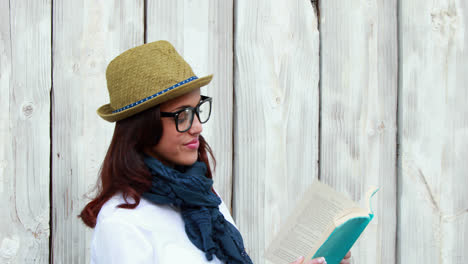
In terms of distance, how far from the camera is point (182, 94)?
1.10 metres

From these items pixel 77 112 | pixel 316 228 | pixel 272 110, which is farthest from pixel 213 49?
pixel 316 228

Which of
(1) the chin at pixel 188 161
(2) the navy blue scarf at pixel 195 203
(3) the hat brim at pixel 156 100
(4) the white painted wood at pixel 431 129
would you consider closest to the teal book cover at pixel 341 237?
(2) the navy blue scarf at pixel 195 203

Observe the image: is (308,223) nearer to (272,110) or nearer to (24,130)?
(272,110)

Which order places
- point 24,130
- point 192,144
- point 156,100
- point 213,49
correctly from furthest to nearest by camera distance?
point 213,49, point 24,130, point 192,144, point 156,100

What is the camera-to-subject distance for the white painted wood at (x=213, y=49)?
155 centimetres

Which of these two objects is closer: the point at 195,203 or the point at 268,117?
the point at 195,203

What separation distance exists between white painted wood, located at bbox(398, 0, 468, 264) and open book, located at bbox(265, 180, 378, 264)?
0.65 m

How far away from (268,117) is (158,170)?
641 mm

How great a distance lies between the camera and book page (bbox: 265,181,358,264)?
1143mm

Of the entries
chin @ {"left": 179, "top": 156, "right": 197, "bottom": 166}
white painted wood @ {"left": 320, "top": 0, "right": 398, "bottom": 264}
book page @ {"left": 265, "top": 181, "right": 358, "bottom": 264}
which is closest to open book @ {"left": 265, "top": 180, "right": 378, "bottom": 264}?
book page @ {"left": 265, "top": 181, "right": 358, "bottom": 264}

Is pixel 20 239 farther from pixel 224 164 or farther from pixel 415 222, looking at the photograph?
pixel 415 222

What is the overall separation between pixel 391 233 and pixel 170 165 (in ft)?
3.32

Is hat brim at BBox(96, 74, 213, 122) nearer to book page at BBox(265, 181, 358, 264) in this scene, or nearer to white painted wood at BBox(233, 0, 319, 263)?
book page at BBox(265, 181, 358, 264)

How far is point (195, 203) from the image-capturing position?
110 centimetres
